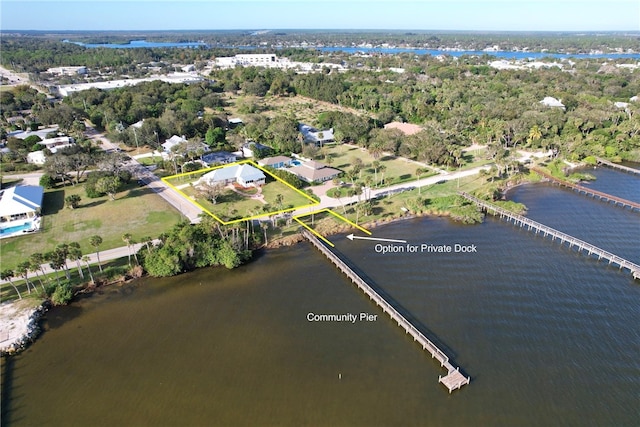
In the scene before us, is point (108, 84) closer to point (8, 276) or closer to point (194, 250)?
point (8, 276)

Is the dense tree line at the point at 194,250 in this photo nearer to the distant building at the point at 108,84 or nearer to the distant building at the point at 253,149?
the distant building at the point at 253,149

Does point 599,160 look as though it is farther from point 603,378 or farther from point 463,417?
point 463,417

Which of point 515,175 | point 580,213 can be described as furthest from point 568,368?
point 515,175

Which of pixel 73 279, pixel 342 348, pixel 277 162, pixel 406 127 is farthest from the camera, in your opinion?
pixel 406 127

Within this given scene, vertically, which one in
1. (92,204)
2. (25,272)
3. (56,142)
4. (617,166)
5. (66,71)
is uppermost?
(66,71)

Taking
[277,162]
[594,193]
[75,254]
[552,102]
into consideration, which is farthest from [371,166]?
[552,102]

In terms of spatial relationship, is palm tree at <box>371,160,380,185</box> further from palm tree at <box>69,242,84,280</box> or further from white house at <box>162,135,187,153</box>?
palm tree at <box>69,242,84,280</box>
